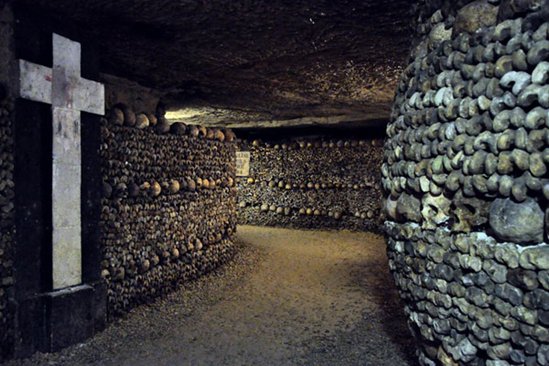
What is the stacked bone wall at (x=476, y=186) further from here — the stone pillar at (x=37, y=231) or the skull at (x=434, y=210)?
the stone pillar at (x=37, y=231)

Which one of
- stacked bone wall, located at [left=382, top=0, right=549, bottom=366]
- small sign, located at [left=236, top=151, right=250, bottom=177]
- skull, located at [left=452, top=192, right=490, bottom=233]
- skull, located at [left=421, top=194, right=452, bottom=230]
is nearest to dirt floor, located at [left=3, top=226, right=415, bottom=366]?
stacked bone wall, located at [left=382, top=0, right=549, bottom=366]

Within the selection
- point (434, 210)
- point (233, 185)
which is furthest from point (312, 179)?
point (434, 210)

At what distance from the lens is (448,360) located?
7.78 ft

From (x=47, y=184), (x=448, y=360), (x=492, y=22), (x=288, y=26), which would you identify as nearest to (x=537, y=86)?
(x=492, y=22)

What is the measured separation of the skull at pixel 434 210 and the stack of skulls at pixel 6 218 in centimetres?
304

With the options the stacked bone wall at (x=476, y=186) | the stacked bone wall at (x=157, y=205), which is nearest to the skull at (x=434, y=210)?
the stacked bone wall at (x=476, y=186)

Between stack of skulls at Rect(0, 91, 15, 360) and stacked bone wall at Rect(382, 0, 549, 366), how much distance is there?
2902 millimetres

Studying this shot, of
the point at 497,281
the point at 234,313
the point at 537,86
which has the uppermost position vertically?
the point at 537,86

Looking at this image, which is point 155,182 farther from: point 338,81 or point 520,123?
point 520,123

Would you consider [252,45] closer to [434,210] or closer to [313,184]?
[434,210]

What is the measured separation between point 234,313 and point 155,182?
1.76m

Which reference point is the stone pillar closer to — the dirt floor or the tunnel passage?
the dirt floor

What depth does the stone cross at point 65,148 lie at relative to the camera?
352 centimetres

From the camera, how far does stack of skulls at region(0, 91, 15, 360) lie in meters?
3.26
